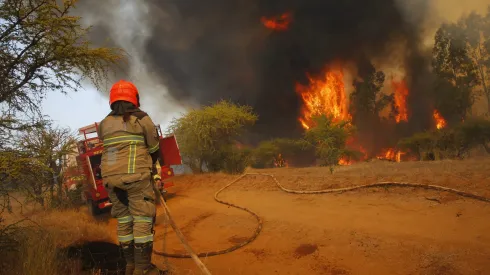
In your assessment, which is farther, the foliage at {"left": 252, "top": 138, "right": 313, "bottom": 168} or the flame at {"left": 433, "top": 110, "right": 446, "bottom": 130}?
the flame at {"left": 433, "top": 110, "right": 446, "bottom": 130}

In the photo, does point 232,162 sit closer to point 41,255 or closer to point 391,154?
point 41,255

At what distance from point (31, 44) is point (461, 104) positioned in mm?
31124

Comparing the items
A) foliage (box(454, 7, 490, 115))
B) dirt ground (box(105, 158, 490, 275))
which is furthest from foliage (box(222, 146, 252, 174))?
foliage (box(454, 7, 490, 115))

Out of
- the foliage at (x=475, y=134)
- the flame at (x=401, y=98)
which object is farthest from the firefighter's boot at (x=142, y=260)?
the flame at (x=401, y=98)

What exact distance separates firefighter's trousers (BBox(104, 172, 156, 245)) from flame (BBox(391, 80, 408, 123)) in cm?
3389

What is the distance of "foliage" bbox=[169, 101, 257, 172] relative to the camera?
58.3 ft

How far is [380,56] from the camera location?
112 ft

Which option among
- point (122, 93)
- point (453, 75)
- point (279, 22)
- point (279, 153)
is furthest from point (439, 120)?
point (122, 93)

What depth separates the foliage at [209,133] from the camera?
17.8 metres

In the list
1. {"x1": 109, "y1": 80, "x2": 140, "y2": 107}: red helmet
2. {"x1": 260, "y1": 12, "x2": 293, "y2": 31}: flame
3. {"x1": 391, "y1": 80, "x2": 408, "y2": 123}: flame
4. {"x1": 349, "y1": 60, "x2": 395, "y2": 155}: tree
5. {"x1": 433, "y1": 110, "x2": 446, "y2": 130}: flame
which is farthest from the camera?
{"x1": 260, "y1": 12, "x2": 293, "y2": 31}: flame

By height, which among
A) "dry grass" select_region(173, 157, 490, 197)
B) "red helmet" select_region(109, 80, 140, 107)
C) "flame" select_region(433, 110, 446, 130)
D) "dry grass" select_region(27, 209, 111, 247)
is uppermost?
"flame" select_region(433, 110, 446, 130)

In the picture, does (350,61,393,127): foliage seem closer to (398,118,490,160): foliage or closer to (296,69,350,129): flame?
(296,69,350,129): flame

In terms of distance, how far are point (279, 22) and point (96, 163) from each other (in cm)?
3630

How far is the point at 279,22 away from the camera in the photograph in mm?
39750
